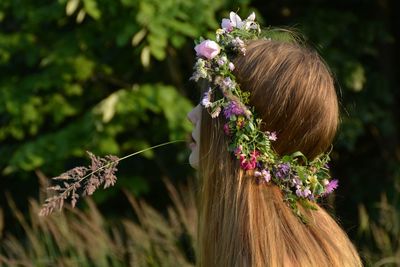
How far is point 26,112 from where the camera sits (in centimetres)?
530

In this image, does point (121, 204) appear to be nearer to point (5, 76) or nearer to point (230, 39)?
point (5, 76)

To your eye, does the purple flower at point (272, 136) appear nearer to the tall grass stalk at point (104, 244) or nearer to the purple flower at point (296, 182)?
the purple flower at point (296, 182)

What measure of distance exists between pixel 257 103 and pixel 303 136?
163 millimetres

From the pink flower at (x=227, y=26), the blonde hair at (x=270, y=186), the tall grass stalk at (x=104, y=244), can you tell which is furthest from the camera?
the tall grass stalk at (x=104, y=244)

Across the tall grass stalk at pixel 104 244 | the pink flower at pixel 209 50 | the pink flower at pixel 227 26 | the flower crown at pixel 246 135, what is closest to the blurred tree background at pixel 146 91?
the tall grass stalk at pixel 104 244

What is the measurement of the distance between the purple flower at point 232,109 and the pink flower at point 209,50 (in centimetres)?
18

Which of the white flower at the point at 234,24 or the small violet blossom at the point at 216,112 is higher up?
the white flower at the point at 234,24

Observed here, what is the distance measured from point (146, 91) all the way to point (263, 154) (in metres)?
2.95

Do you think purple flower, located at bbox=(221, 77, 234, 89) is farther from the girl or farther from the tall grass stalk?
the tall grass stalk

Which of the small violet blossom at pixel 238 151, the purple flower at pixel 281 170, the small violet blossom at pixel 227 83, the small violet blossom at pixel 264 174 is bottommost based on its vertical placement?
the purple flower at pixel 281 170

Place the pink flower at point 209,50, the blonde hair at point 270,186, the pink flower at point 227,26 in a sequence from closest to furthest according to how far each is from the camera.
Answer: the blonde hair at point 270,186
the pink flower at point 209,50
the pink flower at point 227,26

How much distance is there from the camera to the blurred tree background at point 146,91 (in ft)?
15.5

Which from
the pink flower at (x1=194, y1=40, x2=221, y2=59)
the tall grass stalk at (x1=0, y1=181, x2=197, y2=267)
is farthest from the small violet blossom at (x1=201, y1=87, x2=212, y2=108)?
the tall grass stalk at (x1=0, y1=181, x2=197, y2=267)

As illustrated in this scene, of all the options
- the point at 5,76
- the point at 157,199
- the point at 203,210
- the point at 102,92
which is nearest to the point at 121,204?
the point at 157,199
